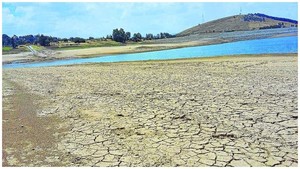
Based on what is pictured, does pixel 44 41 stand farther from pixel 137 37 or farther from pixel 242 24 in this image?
pixel 242 24

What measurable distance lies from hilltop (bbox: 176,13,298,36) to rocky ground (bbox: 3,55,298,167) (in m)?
106

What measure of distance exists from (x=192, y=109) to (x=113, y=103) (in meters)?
2.09

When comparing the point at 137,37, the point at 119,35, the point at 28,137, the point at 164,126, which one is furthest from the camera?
the point at 137,37

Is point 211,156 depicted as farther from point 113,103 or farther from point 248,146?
point 113,103

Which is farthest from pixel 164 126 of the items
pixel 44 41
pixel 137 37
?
pixel 137 37

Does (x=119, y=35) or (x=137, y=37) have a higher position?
(x=119, y=35)

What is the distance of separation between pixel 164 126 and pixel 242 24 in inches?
4764

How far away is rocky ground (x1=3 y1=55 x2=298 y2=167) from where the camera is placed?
15.2 ft

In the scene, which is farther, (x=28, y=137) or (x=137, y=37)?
(x=137, y=37)

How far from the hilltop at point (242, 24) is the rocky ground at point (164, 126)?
106206 mm

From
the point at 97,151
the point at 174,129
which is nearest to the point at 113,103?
the point at 174,129

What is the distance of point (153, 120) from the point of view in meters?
6.50

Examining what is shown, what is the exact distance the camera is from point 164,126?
6.07 m

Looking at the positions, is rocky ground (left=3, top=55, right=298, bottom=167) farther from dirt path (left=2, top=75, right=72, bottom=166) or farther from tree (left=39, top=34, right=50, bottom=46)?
tree (left=39, top=34, right=50, bottom=46)
